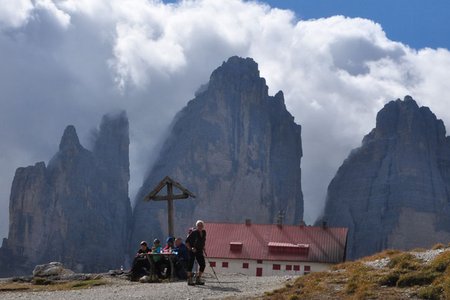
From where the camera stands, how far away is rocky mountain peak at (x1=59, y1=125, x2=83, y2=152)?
157625 mm

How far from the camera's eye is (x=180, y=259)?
28.4 metres

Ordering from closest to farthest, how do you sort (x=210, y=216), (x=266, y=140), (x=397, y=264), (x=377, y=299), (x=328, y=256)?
(x=377, y=299) → (x=397, y=264) → (x=328, y=256) → (x=210, y=216) → (x=266, y=140)

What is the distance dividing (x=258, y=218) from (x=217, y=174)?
11.1m

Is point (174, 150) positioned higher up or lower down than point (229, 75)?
lower down

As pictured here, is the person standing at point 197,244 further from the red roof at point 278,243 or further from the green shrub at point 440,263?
the red roof at point 278,243

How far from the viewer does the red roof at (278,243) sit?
74562 millimetres

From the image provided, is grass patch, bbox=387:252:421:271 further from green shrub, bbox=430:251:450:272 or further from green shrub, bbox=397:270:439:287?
green shrub, bbox=397:270:439:287

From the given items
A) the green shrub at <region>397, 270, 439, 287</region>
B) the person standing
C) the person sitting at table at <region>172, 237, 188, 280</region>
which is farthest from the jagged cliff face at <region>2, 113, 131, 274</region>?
the green shrub at <region>397, 270, 439, 287</region>

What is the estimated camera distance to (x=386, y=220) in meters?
163

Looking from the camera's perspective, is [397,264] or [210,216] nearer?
[397,264]

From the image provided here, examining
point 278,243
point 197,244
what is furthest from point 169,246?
point 278,243

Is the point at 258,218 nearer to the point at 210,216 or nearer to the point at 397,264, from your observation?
the point at 210,216

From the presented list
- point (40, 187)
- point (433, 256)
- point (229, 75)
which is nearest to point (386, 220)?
point (229, 75)

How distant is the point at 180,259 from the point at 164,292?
554 centimetres
